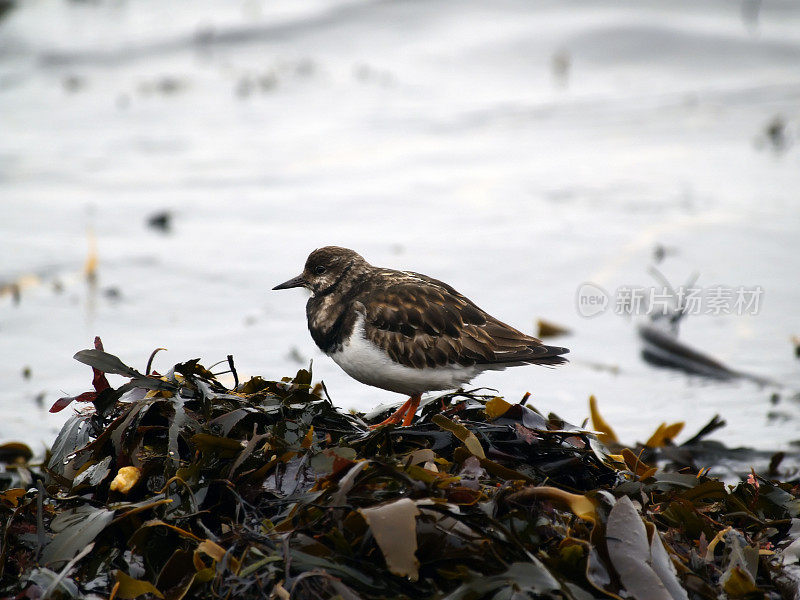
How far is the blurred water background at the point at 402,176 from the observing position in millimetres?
4836

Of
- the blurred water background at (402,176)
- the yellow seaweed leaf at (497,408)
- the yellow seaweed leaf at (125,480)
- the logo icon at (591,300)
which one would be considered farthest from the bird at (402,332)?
the logo icon at (591,300)

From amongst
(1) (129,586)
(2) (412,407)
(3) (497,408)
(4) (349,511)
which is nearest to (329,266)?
(2) (412,407)

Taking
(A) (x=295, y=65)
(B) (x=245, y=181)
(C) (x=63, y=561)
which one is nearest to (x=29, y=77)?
(A) (x=295, y=65)

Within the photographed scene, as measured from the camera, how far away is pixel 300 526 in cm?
228

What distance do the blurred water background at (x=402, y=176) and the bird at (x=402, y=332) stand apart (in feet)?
2.43

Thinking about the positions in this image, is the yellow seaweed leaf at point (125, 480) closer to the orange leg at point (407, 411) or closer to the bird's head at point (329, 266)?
the orange leg at point (407, 411)

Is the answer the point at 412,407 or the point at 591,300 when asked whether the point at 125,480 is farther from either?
the point at 591,300

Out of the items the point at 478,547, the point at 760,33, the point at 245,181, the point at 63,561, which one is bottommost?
the point at 63,561

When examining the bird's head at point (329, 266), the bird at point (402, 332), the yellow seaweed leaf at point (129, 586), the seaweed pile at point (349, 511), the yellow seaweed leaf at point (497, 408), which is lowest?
the yellow seaweed leaf at point (129, 586)

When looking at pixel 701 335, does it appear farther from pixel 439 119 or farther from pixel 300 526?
pixel 439 119

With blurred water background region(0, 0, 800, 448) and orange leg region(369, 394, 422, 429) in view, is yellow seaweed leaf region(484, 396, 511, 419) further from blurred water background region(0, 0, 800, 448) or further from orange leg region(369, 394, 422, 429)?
blurred water background region(0, 0, 800, 448)

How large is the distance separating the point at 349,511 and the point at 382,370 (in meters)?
1.07

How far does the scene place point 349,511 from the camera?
2.29 meters

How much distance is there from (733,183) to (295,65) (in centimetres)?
539
